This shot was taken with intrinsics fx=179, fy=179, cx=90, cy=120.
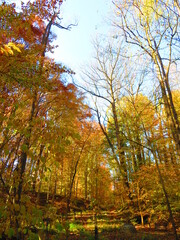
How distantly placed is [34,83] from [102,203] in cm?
719

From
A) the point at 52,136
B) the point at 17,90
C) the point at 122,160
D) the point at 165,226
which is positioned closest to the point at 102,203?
the point at 122,160

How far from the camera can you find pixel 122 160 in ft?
31.3

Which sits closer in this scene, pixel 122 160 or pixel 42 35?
pixel 42 35

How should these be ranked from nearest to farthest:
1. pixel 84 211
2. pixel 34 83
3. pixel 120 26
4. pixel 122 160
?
pixel 34 83, pixel 120 26, pixel 122 160, pixel 84 211

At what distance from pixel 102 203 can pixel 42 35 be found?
27.2ft

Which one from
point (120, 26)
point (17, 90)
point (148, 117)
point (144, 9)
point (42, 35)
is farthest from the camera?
point (148, 117)

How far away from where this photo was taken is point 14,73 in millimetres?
2896

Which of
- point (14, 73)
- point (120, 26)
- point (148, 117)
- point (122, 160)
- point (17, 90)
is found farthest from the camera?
point (148, 117)

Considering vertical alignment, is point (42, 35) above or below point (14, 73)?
above

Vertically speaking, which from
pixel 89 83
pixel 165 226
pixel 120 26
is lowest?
pixel 165 226

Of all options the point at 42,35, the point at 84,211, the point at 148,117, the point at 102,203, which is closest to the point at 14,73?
the point at 42,35

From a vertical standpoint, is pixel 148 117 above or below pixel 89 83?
below

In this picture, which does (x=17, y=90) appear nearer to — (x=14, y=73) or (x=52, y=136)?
(x=14, y=73)

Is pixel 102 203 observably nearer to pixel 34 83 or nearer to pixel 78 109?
pixel 78 109
